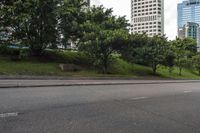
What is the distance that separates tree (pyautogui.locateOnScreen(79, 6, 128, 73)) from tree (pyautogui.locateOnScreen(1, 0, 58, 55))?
378cm

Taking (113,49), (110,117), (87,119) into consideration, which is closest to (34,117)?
(87,119)

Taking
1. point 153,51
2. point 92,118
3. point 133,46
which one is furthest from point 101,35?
point 92,118

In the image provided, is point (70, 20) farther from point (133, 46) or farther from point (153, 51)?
point (153, 51)

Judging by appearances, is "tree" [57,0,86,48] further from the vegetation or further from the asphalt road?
the asphalt road

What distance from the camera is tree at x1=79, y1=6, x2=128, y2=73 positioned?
32.7 meters

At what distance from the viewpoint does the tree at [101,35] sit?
32.7m

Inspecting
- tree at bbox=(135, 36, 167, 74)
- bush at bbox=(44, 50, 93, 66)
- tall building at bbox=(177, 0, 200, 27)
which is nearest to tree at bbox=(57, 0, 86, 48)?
bush at bbox=(44, 50, 93, 66)

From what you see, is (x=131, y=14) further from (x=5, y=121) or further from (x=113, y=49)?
(x=5, y=121)

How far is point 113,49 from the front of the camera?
3478cm

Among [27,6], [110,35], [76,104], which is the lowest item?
[76,104]

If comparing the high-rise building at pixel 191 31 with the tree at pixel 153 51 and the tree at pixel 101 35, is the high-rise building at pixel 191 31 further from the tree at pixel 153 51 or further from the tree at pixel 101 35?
the tree at pixel 101 35

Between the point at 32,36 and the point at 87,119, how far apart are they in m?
27.3

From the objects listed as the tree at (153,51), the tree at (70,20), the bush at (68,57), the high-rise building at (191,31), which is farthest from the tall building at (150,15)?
the tree at (70,20)

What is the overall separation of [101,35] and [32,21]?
735cm
